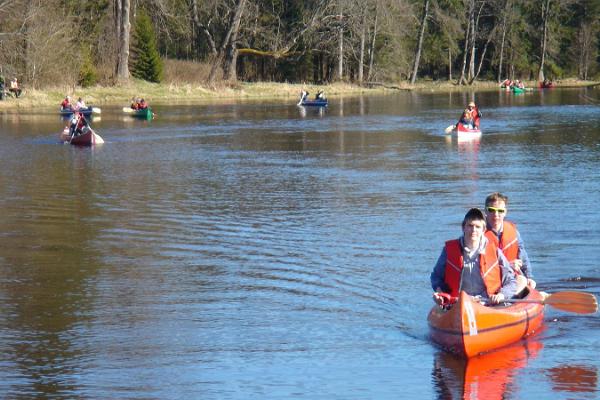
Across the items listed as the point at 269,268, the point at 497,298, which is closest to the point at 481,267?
the point at 497,298

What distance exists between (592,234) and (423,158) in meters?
12.6

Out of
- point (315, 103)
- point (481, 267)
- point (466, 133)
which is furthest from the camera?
point (315, 103)

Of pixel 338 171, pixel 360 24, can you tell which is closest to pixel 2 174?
pixel 338 171

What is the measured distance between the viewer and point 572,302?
1030cm

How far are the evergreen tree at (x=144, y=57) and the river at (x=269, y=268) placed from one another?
120 feet

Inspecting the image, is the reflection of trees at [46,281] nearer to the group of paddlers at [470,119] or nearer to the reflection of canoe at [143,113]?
the group of paddlers at [470,119]

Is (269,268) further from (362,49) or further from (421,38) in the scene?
(421,38)

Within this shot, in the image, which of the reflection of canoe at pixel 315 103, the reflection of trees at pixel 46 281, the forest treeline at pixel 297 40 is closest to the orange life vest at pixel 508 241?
the reflection of trees at pixel 46 281

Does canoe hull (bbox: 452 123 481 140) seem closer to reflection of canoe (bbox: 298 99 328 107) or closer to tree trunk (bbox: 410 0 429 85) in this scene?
reflection of canoe (bbox: 298 99 328 107)

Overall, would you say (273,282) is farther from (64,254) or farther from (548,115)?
(548,115)

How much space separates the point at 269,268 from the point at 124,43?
163ft

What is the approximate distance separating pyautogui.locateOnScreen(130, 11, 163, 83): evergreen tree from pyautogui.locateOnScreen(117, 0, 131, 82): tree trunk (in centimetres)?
328

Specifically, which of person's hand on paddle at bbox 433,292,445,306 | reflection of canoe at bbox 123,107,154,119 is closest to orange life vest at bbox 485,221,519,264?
person's hand on paddle at bbox 433,292,445,306

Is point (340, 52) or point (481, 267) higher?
point (340, 52)
